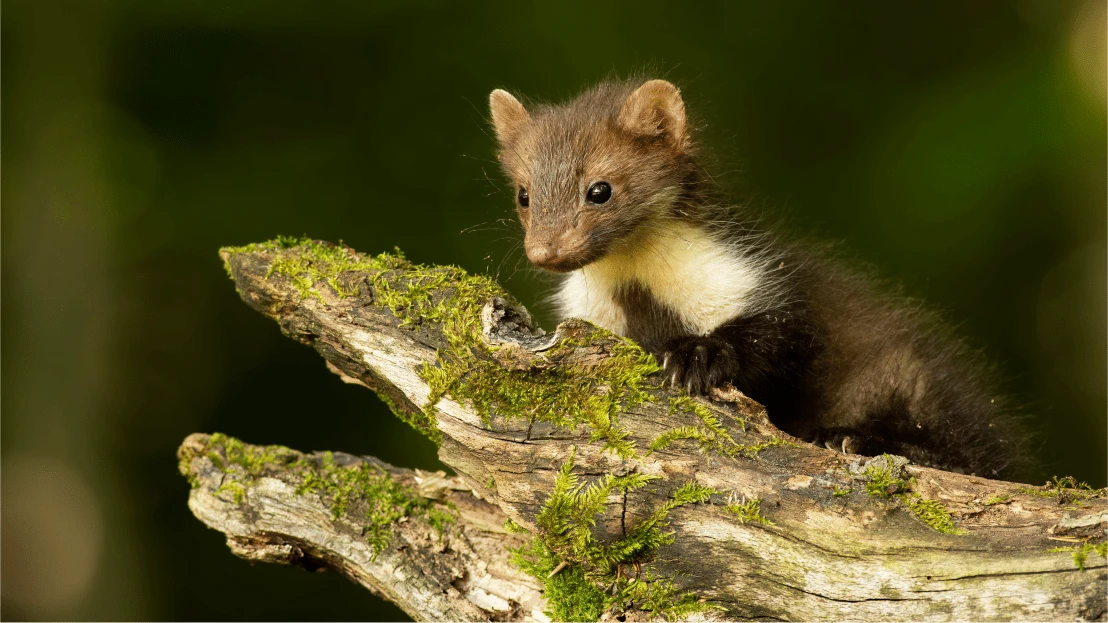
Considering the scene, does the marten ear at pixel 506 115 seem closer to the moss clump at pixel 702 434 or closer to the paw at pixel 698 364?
the paw at pixel 698 364

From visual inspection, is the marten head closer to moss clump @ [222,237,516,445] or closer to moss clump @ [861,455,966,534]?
moss clump @ [222,237,516,445]

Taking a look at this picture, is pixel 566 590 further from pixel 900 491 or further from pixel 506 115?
pixel 506 115

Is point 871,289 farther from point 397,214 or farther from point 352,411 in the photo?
point 352,411

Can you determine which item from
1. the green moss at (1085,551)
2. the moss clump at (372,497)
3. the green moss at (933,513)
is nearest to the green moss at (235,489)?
the moss clump at (372,497)

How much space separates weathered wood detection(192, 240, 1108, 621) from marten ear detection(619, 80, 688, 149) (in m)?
1.09

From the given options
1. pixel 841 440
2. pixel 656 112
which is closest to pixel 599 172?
pixel 656 112

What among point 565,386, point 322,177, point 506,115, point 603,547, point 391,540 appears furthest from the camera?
point 322,177

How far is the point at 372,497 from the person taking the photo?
155 inches

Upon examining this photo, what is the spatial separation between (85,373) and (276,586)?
2.37 meters

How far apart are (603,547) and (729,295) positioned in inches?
55.1

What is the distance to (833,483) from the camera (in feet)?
9.61

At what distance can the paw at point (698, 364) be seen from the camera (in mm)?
3348

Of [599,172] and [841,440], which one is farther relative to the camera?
[599,172]

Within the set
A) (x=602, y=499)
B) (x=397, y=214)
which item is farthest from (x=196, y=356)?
(x=602, y=499)
